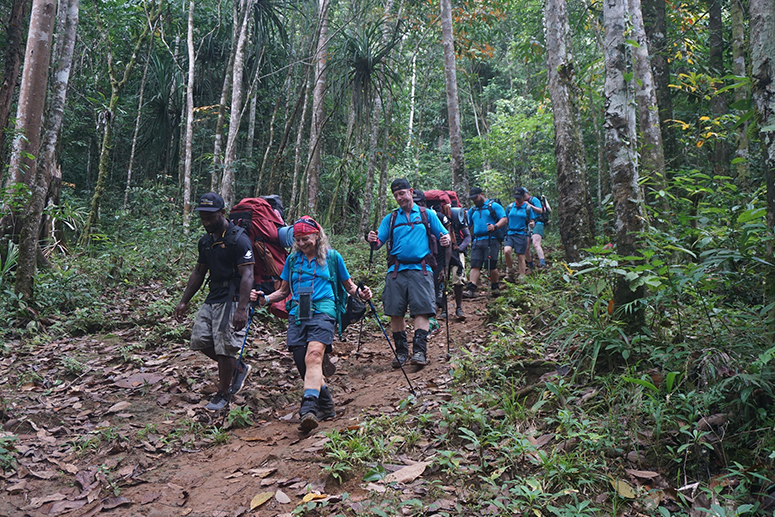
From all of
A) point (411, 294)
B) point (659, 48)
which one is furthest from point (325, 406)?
point (659, 48)

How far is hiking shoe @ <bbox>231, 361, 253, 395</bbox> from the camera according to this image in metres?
5.59

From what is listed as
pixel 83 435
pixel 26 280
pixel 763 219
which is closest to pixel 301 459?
pixel 83 435

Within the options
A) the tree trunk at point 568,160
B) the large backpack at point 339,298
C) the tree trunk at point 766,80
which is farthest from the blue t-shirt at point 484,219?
the tree trunk at point 766,80

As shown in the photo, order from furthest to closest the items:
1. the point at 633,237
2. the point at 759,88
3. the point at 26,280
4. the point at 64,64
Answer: the point at 64,64 < the point at 26,280 < the point at 633,237 < the point at 759,88

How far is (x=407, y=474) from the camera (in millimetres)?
3463

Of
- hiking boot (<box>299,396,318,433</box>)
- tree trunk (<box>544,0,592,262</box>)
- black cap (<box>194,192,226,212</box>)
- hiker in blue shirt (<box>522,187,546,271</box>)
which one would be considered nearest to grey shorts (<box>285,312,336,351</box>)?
hiking boot (<box>299,396,318,433</box>)

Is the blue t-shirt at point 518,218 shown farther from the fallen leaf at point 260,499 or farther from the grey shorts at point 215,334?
the fallen leaf at point 260,499

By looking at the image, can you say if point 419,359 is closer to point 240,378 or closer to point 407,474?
point 240,378

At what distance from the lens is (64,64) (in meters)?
8.43

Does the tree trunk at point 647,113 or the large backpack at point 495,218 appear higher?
the tree trunk at point 647,113

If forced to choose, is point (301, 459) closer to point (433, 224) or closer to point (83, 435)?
point (83, 435)

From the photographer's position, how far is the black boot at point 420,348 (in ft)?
20.0

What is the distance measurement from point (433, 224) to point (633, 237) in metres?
2.67

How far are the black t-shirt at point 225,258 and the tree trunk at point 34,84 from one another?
401 cm
